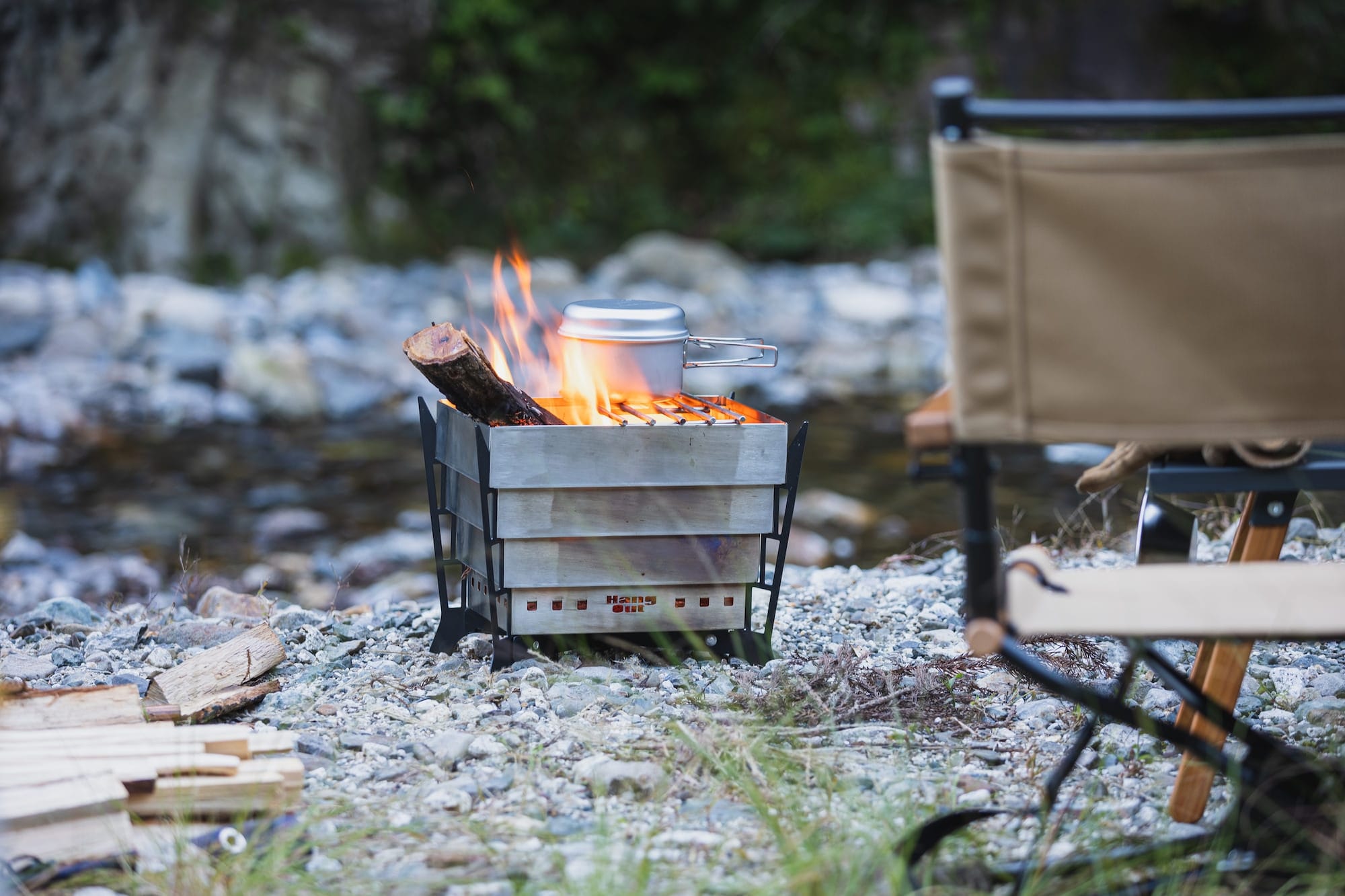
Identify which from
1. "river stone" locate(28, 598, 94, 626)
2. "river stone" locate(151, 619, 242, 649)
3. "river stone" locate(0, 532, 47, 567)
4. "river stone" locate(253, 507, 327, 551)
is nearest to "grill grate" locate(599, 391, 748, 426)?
"river stone" locate(151, 619, 242, 649)

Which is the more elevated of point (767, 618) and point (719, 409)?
point (719, 409)

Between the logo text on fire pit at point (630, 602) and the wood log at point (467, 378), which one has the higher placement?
the wood log at point (467, 378)

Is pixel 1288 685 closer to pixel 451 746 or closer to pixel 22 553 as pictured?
pixel 451 746

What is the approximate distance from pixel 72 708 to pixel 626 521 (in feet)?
3.73

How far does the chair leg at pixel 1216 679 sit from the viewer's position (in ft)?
6.70

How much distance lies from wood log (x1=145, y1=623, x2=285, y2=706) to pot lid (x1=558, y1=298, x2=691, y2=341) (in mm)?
983

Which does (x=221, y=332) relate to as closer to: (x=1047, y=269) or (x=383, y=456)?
(x=383, y=456)

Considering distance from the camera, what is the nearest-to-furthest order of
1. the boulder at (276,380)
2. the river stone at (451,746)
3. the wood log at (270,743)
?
the wood log at (270,743), the river stone at (451,746), the boulder at (276,380)

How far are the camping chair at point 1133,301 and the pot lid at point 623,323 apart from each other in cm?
111

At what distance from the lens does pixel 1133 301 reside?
1.67m

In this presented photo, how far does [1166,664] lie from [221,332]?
803 cm

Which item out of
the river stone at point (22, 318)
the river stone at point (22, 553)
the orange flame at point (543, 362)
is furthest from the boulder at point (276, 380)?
the orange flame at point (543, 362)

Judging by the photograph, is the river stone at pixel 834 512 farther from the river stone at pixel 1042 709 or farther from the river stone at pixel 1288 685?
the river stone at pixel 1042 709

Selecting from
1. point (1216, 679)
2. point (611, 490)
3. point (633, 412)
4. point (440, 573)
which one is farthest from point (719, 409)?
point (1216, 679)
